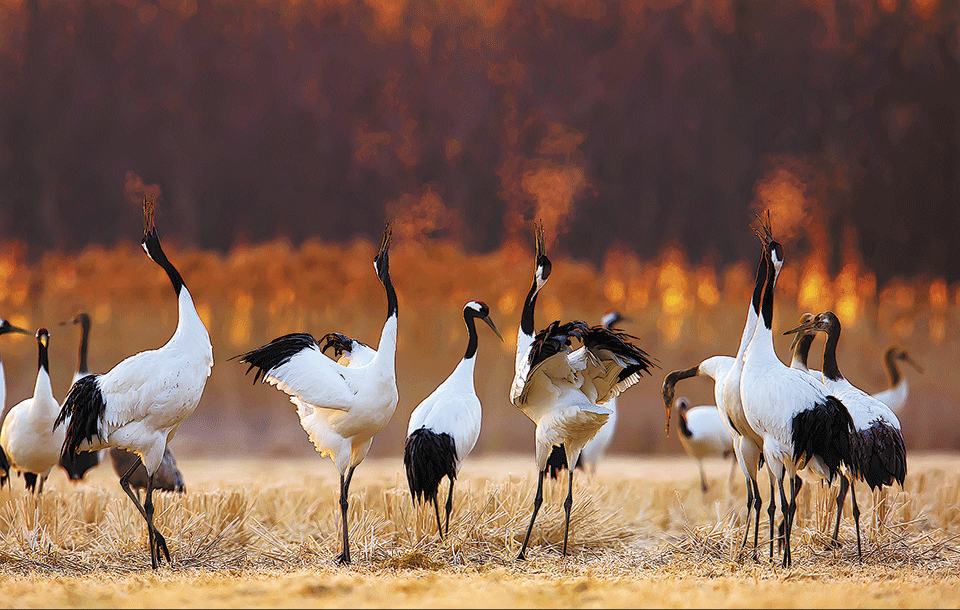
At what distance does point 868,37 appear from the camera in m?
14.9

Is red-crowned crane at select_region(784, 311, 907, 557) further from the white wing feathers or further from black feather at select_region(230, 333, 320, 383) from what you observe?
black feather at select_region(230, 333, 320, 383)

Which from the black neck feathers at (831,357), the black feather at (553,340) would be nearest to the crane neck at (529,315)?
the black feather at (553,340)

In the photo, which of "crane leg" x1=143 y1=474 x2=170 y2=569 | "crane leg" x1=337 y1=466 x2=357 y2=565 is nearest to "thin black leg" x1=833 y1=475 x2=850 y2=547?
"crane leg" x1=337 y1=466 x2=357 y2=565

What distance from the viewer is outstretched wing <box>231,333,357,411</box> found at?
5.16 metres

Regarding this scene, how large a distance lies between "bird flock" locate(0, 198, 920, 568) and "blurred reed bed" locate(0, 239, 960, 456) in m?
7.62

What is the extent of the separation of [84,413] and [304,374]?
4.12 feet

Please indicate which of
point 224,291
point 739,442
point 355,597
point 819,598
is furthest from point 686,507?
point 224,291

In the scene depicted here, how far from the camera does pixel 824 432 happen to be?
486cm

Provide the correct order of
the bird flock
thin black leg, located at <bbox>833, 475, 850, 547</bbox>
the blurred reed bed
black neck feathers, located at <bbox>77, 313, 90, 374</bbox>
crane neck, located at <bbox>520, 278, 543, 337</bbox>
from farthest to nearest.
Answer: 1. the blurred reed bed
2. black neck feathers, located at <bbox>77, 313, 90, 374</bbox>
3. crane neck, located at <bbox>520, 278, 543, 337</bbox>
4. thin black leg, located at <bbox>833, 475, 850, 547</bbox>
5. the bird flock

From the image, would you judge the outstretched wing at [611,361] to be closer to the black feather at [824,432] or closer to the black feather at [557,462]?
the black feather at [824,432]

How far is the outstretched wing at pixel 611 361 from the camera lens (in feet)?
16.9

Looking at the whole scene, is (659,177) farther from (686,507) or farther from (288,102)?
(686,507)

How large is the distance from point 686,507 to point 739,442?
6.26 feet

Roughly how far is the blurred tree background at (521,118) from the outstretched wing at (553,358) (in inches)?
373
